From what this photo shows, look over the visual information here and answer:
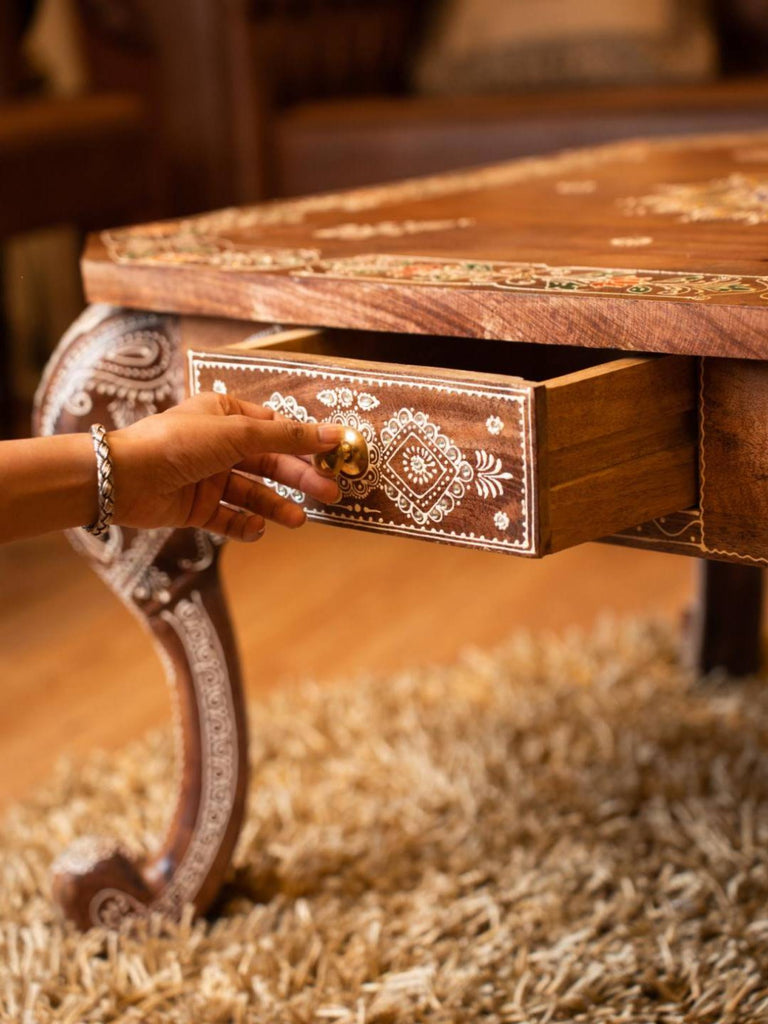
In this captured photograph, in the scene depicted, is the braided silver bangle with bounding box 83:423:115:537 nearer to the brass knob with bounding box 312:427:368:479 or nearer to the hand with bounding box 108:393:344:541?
the hand with bounding box 108:393:344:541

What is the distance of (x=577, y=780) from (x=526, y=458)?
2.24 feet

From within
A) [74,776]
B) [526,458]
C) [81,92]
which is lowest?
[74,776]

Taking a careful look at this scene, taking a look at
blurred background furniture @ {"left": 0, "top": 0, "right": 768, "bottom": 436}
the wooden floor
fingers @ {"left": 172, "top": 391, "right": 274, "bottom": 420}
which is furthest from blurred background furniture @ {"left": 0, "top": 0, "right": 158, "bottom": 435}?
fingers @ {"left": 172, "top": 391, "right": 274, "bottom": 420}

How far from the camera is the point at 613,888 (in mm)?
1103

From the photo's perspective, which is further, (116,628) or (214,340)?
(116,628)

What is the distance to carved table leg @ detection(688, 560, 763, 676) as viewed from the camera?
4.81 ft

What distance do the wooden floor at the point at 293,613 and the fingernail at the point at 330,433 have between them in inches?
30.9

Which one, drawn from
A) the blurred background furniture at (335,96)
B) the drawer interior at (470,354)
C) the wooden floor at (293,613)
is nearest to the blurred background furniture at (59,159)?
the blurred background furniture at (335,96)

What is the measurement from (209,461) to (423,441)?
11cm

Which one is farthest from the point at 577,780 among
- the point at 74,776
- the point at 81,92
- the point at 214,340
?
the point at 81,92

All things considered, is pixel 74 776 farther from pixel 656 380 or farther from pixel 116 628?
pixel 656 380

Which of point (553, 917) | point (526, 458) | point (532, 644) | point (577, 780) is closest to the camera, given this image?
point (526, 458)

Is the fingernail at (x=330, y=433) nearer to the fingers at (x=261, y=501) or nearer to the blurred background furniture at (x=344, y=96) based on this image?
the fingers at (x=261, y=501)

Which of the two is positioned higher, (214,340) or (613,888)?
(214,340)
